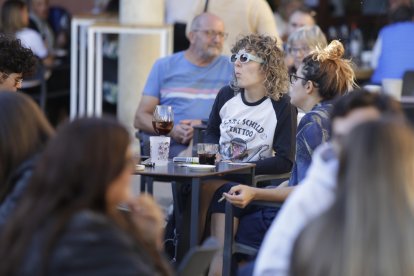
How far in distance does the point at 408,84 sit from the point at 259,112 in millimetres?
3067

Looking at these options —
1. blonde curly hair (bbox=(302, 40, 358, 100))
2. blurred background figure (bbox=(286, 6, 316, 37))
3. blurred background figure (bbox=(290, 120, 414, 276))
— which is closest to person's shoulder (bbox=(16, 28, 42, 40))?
blurred background figure (bbox=(286, 6, 316, 37))

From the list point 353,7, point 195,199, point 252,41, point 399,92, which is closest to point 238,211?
point 195,199

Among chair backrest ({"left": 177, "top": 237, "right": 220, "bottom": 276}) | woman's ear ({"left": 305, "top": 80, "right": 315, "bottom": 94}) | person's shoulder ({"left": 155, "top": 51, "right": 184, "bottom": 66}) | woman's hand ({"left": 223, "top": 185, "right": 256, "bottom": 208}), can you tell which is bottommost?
woman's hand ({"left": 223, "top": 185, "right": 256, "bottom": 208})

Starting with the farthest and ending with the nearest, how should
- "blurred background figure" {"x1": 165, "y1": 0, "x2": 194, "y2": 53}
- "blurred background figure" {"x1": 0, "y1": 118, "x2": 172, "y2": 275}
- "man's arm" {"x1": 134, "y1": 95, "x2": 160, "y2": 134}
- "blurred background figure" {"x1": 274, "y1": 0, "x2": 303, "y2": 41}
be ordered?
1. "blurred background figure" {"x1": 274, "y1": 0, "x2": 303, "y2": 41}
2. "blurred background figure" {"x1": 165, "y1": 0, "x2": 194, "y2": 53}
3. "man's arm" {"x1": 134, "y1": 95, "x2": 160, "y2": 134}
4. "blurred background figure" {"x1": 0, "y1": 118, "x2": 172, "y2": 275}

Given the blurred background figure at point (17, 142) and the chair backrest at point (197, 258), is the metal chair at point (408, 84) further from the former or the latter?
the blurred background figure at point (17, 142)

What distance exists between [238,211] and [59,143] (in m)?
2.14

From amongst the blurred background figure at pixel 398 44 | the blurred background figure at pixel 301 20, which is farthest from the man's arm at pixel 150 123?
the blurred background figure at pixel 398 44

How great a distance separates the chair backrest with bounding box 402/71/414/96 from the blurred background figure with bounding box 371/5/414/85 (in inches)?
22.2

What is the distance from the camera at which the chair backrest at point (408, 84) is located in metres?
7.61

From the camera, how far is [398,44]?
27.2ft

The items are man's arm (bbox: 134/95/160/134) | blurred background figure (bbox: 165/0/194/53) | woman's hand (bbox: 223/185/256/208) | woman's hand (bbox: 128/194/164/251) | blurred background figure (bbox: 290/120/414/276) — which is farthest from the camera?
blurred background figure (bbox: 165/0/194/53)

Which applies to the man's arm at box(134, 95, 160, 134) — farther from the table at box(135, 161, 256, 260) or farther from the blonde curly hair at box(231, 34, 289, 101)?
the table at box(135, 161, 256, 260)

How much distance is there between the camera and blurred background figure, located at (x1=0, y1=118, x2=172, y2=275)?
2336mm

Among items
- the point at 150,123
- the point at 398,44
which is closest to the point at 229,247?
the point at 150,123
